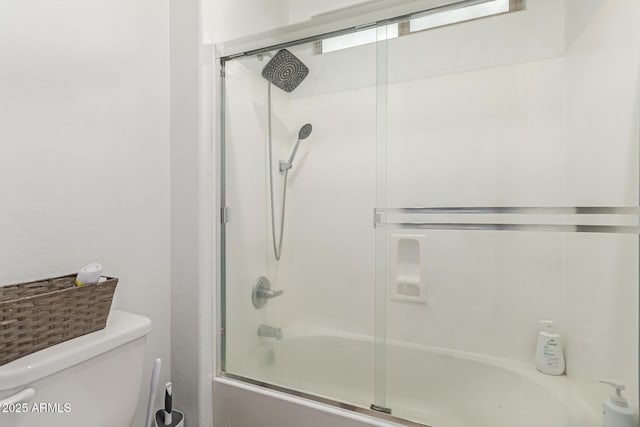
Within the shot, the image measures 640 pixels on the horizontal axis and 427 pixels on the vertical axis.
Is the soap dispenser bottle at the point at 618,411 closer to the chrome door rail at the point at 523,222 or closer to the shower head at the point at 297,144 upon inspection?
the chrome door rail at the point at 523,222

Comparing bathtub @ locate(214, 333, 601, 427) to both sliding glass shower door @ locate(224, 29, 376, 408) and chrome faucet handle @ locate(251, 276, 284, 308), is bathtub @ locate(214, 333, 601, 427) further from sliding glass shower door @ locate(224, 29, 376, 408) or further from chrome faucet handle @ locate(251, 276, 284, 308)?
chrome faucet handle @ locate(251, 276, 284, 308)

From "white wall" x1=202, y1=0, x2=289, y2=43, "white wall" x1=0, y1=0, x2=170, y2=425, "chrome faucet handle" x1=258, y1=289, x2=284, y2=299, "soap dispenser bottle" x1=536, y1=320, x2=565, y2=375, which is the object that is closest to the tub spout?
"chrome faucet handle" x1=258, y1=289, x2=284, y2=299

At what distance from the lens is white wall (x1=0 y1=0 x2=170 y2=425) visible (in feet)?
2.64

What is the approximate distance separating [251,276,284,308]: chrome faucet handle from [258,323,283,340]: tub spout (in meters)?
0.09

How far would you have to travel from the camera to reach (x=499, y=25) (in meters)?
1.21

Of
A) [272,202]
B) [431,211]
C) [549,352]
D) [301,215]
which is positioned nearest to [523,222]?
[431,211]

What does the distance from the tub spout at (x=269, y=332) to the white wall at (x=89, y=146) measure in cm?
37

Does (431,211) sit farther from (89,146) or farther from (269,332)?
(89,146)

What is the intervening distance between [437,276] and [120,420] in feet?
4.00

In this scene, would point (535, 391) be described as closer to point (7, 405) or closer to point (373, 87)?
point (373, 87)

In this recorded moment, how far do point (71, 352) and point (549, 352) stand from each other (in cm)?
150

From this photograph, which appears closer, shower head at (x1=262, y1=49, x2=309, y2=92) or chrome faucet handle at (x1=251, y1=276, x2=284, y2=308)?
shower head at (x1=262, y1=49, x2=309, y2=92)

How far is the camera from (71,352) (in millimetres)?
705

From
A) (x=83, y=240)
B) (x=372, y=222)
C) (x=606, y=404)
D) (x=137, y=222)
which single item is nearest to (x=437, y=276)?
(x=372, y=222)
